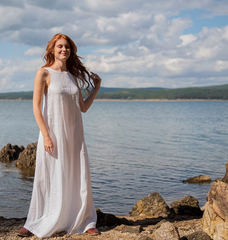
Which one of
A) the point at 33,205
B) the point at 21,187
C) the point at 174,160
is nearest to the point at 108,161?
the point at 174,160

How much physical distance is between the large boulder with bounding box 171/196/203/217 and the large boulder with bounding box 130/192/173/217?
474 millimetres

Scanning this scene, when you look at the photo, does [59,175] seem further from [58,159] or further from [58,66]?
[58,66]

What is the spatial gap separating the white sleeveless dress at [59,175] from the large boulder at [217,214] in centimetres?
177

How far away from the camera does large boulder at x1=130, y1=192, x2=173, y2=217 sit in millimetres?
A: 7383

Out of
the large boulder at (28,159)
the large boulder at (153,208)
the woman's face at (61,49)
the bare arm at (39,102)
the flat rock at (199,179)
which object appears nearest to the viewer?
the bare arm at (39,102)

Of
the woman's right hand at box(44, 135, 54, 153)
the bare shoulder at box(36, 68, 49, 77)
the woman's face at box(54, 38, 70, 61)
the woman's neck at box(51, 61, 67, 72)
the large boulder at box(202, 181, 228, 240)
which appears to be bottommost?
the large boulder at box(202, 181, 228, 240)

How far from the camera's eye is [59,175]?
186 inches

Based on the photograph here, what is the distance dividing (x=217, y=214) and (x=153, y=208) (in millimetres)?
2997

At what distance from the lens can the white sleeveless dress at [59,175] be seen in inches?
186

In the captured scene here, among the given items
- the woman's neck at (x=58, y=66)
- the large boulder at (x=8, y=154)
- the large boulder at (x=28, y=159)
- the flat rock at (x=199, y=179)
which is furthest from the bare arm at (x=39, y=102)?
the large boulder at (x=8, y=154)

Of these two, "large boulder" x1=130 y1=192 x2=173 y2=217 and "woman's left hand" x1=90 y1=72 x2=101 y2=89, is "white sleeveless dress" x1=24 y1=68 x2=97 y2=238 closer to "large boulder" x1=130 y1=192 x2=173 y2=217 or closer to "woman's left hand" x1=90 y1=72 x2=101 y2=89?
"woman's left hand" x1=90 y1=72 x2=101 y2=89

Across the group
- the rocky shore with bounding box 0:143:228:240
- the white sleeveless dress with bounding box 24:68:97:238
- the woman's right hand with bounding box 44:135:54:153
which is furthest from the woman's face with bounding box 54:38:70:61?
the rocky shore with bounding box 0:143:228:240

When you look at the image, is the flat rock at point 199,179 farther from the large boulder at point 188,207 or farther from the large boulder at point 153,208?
the large boulder at point 153,208

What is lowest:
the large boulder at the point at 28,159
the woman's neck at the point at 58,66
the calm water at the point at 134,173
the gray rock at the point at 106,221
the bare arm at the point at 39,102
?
the calm water at the point at 134,173
